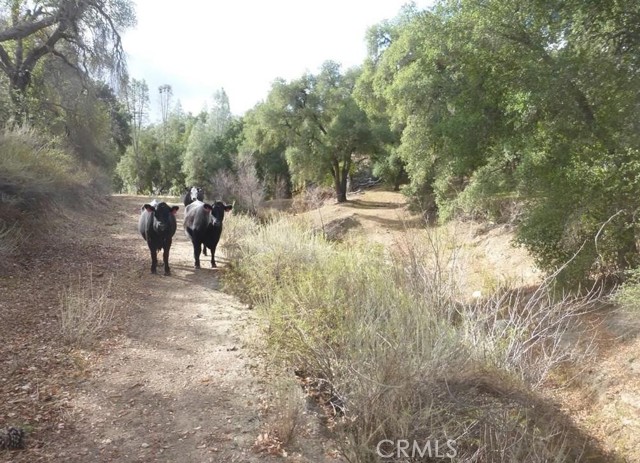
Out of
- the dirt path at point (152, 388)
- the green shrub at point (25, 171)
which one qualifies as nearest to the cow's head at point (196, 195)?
Result: the green shrub at point (25, 171)

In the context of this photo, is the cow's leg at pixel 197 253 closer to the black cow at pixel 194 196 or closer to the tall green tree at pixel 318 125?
the black cow at pixel 194 196

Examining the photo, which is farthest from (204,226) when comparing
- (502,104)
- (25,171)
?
(502,104)

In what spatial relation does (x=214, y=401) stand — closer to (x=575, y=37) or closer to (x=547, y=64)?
(x=547, y=64)

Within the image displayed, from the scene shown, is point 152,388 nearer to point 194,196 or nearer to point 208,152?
point 194,196

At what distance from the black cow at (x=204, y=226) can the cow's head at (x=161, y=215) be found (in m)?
0.79

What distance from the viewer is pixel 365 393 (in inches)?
130

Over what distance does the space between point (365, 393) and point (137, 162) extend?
49.5 m

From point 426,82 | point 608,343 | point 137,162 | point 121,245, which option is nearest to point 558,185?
point 608,343

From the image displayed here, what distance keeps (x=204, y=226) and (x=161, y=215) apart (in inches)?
48.5

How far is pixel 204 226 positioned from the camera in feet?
31.3

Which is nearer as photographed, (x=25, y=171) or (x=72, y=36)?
(x=25, y=171)

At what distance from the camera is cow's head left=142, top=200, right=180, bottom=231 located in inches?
326

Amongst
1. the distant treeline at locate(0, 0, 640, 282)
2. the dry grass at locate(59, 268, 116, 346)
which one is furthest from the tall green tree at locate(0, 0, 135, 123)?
the dry grass at locate(59, 268, 116, 346)

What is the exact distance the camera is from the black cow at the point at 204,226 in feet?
30.9
